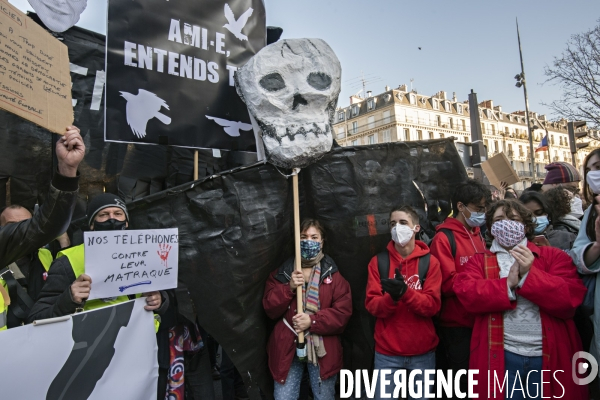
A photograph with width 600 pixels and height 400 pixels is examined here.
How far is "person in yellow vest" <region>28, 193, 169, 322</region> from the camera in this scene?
219 cm

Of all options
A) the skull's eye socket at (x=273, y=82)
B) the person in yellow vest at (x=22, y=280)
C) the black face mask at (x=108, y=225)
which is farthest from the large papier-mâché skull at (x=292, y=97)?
the person in yellow vest at (x=22, y=280)

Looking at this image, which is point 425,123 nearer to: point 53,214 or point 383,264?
point 383,264

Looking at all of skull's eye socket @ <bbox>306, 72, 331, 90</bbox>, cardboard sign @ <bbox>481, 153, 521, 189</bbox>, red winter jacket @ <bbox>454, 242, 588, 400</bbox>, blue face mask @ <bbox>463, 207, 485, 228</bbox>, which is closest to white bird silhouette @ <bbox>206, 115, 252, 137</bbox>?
skull's eye socket @ <bbox>306, 72, 331, 90</bbox>

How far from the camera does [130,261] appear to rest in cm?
236

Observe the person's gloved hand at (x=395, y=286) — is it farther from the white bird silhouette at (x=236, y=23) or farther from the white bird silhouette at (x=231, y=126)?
the white bird silhouette at (x=236, y=23)

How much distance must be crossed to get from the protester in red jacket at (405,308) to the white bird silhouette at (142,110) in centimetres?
219

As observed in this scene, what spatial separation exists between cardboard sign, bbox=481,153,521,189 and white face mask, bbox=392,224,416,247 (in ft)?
9.72

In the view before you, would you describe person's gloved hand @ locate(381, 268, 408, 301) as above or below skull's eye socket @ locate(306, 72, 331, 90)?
below

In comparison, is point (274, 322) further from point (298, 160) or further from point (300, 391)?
point (298, 160)

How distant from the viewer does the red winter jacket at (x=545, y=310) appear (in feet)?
7.73

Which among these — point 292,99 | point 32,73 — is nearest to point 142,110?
point 292,99

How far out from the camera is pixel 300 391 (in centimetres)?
322

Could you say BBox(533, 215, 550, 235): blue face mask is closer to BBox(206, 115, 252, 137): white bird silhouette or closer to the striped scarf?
the striped scarf

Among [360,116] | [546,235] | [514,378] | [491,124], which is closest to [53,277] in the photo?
[514,378]
